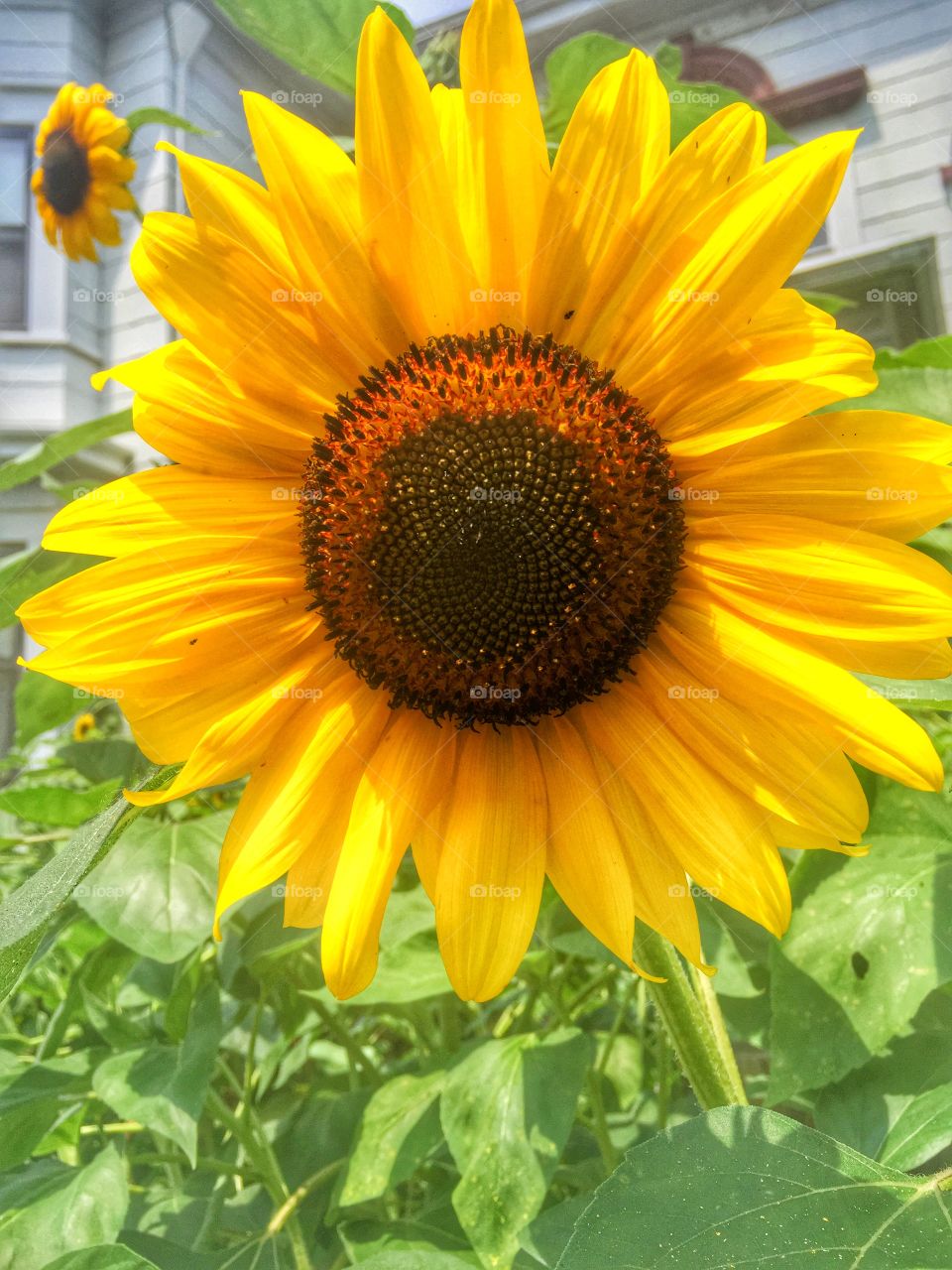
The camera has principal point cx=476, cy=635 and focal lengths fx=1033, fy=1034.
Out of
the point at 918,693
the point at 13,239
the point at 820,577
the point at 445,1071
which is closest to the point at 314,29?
the point at 820,577

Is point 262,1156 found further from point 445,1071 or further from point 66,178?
point 66,178

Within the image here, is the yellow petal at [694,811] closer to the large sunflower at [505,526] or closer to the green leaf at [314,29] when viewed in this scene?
the large sunflower at [505,526]

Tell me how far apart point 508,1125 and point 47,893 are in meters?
0.40

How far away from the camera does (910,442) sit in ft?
2.03

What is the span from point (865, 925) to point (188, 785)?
468 millimetres

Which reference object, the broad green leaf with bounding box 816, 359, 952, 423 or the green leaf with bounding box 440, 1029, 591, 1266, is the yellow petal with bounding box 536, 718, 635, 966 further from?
the broad green leaf with bounding box 816, 359, 952, 423

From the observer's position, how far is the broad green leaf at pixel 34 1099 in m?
0.79

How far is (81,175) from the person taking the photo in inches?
67.4

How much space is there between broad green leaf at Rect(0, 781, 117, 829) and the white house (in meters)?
2.85

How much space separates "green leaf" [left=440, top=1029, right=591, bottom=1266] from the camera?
0.70 metres

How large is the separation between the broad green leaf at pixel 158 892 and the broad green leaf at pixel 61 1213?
0.17 m

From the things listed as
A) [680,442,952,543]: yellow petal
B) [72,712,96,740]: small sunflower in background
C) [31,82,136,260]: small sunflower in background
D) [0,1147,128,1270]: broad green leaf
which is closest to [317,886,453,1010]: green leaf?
[0,1147,128,1270]: broad green leaf

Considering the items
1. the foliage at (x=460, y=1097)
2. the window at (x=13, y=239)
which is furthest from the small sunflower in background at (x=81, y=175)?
the window at (x=13, y=239)

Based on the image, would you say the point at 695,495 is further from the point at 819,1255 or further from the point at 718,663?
the point at 819,1255
